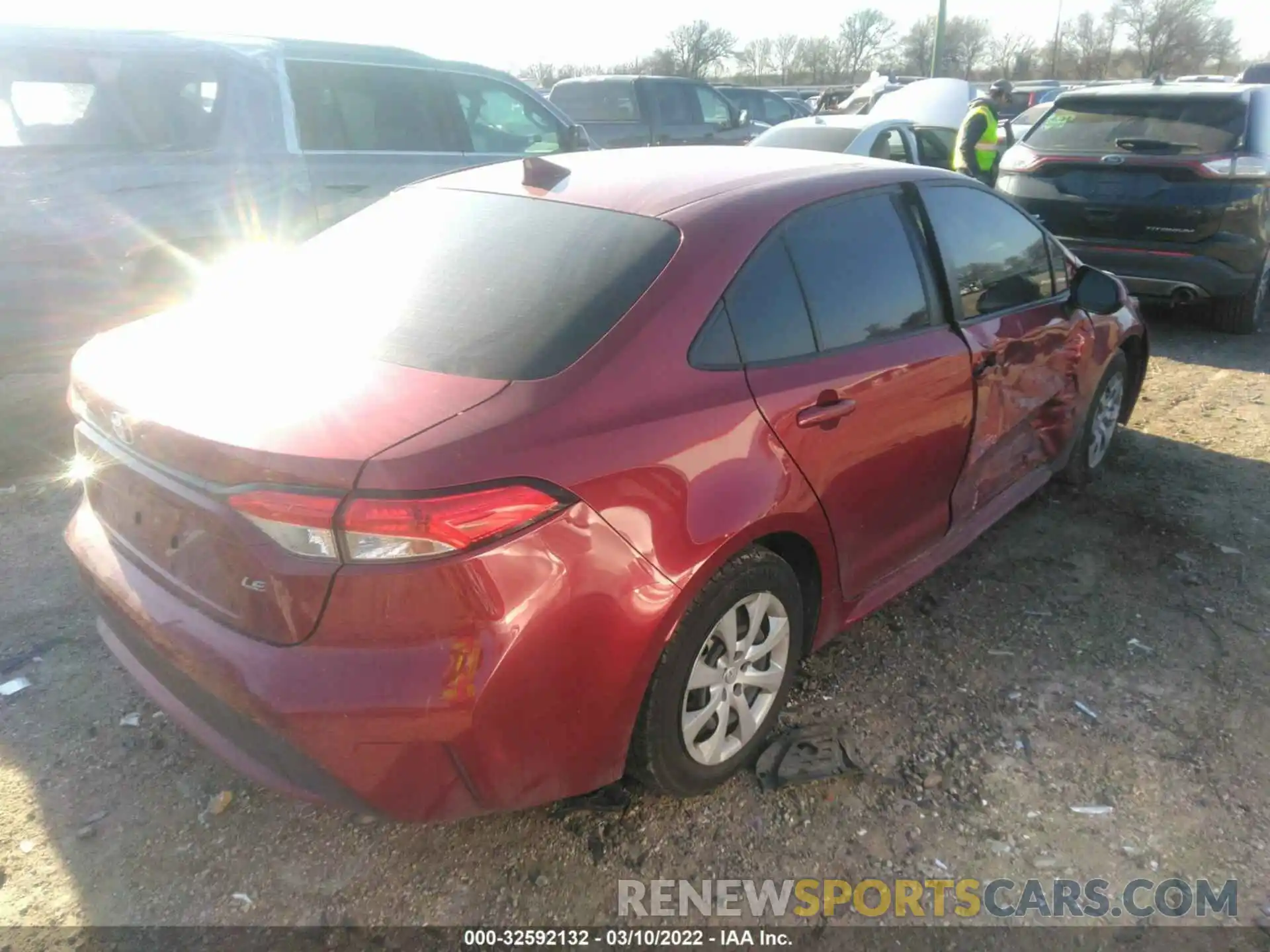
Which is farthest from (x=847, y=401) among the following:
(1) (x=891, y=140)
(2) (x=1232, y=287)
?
(1) (x=891, y=140)

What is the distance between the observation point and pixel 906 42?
6694 cm

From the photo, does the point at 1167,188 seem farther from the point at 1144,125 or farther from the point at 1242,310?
the point at 1242,310

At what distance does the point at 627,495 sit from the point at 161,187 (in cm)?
407

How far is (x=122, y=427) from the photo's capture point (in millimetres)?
2115

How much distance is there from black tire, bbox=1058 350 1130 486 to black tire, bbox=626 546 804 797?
7.66 ft

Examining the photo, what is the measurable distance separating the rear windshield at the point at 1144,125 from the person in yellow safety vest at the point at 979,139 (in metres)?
1.32

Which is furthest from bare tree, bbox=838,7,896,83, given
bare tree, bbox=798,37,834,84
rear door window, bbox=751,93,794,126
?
rear door window, bbox=751,93,794,126

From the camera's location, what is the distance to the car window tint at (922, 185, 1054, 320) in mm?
3162

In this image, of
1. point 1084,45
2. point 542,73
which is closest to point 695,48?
point 542,73

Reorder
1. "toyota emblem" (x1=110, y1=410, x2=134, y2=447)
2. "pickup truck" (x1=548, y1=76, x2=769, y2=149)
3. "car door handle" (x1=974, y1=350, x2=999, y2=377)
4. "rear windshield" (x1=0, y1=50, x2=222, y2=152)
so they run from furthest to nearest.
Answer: "pickup truck" (x1=548, y1=76, x2=769, y2=149)
"rear windshield" (x1=0, y1=50, x2=222, y2=152)
"car door handle" (x1=974, y1=350, x2=999, y2=377)
"toyota emblem" (x1=110, y1=410, x2=134, y2=447)

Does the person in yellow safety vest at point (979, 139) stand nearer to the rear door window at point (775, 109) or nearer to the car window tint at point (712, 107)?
the car window tint at point (712, 107)

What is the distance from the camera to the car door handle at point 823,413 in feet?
7.95

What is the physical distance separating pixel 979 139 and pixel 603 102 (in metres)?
5.49

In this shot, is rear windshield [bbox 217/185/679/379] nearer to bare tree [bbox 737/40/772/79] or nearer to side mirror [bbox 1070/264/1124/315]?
side mirror [bbox 1070/264/1124/315]
